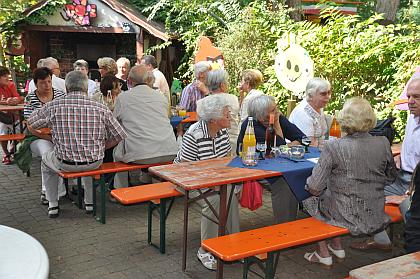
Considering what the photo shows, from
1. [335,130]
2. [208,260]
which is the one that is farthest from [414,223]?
[335,130]

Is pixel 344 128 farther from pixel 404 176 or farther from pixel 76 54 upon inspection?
pixel 76 54

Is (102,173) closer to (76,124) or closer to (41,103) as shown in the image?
(76,124)

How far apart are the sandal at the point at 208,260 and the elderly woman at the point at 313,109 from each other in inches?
64.3

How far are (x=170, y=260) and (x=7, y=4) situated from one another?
1146cm

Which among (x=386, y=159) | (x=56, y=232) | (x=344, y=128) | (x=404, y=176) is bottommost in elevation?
(x=56, y=232)

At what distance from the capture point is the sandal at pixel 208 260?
3915 mm

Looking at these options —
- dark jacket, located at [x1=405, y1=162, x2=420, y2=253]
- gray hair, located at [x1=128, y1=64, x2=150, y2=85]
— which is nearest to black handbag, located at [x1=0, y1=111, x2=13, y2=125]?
gray hair, located at [x1=128, y1=64, x2=150, y2=85]

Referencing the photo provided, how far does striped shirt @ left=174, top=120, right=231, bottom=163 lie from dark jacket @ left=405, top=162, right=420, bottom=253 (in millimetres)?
1666

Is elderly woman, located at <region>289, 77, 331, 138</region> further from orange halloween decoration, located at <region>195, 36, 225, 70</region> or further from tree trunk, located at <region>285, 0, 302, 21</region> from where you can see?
tree trunk, located at <region>285, 0, 302, 21</region>

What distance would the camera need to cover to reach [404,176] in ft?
13.8

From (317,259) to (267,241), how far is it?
1129 mm

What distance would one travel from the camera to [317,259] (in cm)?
406

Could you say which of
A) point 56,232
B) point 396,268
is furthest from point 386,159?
point 56,232

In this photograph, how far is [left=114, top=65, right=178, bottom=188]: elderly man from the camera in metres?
5.11
